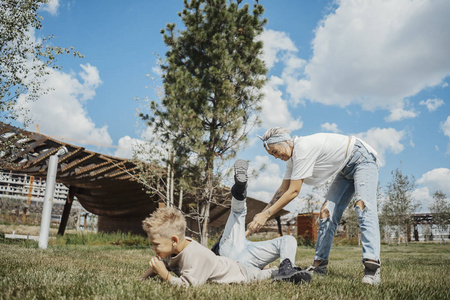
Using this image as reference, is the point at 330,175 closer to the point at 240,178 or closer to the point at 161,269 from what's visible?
the point at 240,178

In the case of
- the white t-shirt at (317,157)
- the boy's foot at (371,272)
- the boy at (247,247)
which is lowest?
the boy's foot at (371,272)

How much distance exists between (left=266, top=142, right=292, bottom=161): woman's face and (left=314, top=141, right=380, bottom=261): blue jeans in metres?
0.71

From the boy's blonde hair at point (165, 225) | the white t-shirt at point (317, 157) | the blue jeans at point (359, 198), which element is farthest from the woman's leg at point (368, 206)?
the boy's blonde hair at point (165, 225)

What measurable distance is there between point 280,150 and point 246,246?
94 cm

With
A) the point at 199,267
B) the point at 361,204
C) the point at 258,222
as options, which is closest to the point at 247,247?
the point at 258,222

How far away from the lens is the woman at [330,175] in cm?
312

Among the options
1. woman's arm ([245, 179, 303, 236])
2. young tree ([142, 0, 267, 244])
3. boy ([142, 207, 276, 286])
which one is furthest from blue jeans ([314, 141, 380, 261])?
young tree ([142, 0, 267, 244])

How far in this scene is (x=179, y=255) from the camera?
2547 mm

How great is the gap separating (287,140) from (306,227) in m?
17.7

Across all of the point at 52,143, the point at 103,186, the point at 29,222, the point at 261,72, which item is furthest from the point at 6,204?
the point at 261,72

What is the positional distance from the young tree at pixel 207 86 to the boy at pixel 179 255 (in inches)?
316

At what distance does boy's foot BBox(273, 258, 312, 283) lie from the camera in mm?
2729

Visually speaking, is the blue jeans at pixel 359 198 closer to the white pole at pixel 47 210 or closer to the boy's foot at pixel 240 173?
the boy's foot at pixel 240 173

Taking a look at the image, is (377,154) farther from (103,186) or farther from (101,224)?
(101,224)
